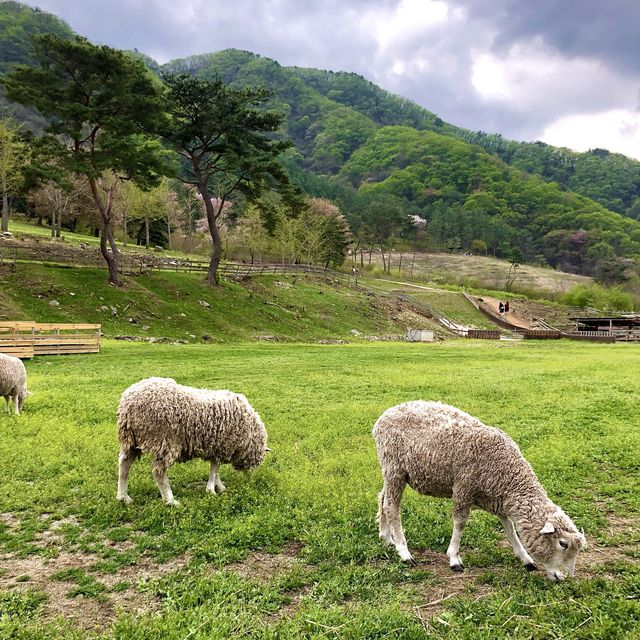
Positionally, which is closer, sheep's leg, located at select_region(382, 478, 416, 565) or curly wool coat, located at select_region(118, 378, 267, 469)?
sheep's leg, located at select_region(382, 478, 416, 565)

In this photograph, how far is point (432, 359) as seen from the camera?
2756 centimetres

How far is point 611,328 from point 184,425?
203 ft

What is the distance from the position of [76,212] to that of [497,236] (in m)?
110

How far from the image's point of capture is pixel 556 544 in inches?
207

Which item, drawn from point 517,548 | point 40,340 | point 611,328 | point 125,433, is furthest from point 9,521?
point 611,328

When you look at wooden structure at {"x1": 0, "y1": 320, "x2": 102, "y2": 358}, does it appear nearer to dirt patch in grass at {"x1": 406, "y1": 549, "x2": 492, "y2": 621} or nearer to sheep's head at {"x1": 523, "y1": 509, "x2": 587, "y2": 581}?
dirt patch in grass at {"x1": 406, "y1": 549, "x2": 492, "y2": 621}

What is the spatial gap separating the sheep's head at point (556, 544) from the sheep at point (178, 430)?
4.81 m

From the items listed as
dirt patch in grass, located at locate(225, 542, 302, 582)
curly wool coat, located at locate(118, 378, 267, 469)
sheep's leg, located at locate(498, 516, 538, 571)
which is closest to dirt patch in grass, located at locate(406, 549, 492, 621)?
sheep's leg, located at locate(498, 516, 538, 571)

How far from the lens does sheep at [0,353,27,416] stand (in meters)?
11.8

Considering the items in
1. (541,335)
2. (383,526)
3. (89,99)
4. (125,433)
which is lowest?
(541,335)

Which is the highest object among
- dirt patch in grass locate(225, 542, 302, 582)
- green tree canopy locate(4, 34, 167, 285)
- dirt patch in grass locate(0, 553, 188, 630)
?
green tree canopy locate(4, 34, 167, 285)

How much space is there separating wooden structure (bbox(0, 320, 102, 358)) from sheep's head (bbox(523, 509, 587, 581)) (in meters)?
22.8

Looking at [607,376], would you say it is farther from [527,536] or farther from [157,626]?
[157,626]

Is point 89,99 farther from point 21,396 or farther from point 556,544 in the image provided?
point 556,544
